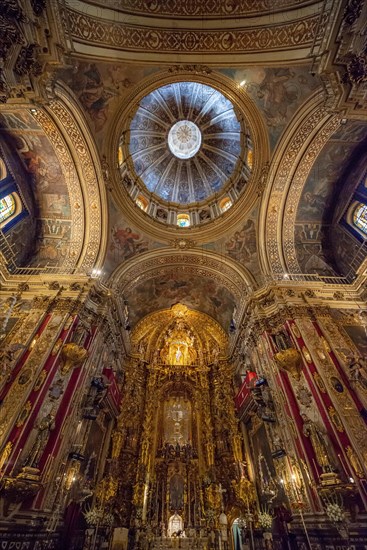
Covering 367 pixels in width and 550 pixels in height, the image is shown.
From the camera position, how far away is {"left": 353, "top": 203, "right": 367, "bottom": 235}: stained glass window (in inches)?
498

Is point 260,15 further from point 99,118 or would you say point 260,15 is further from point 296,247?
point 296,247

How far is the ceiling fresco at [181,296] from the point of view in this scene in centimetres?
1698

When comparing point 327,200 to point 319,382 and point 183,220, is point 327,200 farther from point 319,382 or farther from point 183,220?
point 319,382

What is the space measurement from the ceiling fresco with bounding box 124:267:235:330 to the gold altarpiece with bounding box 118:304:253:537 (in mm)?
674

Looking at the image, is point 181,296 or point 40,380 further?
point 181,296

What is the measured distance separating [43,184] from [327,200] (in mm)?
15816

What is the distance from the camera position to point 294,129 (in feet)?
40.4

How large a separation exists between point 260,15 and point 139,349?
1716 cm

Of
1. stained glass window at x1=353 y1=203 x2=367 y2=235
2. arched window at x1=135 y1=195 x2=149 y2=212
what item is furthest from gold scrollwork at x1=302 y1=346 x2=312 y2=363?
arched window at x1=135 y1=195 x2=149 y2=212

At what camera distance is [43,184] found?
13414mm

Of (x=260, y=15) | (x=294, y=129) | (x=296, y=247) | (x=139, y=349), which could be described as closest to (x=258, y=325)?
(x=296, y=247)

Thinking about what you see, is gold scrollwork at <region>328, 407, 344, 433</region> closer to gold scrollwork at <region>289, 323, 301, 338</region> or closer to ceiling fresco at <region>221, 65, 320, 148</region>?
gold scrollwork at <region>289, 323, 301, 338</region>

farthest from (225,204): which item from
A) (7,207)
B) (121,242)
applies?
(7,207)

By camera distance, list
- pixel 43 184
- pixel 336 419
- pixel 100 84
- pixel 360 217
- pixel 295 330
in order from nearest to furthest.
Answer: pixel 336 419
pixel 295 330
pixel 100 84
pixel 360 217
pixel 43 184
